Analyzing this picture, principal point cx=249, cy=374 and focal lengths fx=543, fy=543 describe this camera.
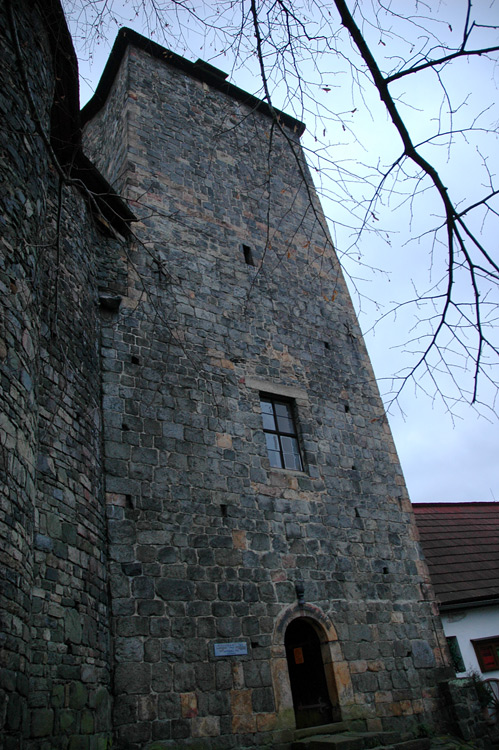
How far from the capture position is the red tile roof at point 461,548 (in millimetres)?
9984

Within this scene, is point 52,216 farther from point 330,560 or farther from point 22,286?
point 330,560

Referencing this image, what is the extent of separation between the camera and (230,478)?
671 centimetres

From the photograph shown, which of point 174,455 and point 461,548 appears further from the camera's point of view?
point 461,548

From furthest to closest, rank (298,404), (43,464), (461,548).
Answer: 1. (461,548)
2. (298,404)
3. (43,464)

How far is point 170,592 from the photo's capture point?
18.3ft

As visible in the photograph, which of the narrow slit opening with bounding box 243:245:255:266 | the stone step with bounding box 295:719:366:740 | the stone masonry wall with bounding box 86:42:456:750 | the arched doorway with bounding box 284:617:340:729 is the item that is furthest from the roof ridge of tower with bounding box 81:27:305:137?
the stone step with bounding box 295:719:366:740

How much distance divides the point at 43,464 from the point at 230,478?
2.62m

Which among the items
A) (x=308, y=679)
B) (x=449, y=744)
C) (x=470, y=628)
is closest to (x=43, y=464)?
(x=308, y=679)

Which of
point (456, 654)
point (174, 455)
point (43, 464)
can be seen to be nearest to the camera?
point (43, 464)

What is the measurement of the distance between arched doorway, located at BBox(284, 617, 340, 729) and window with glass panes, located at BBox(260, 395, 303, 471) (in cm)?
201

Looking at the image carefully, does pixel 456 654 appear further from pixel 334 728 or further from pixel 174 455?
pixel 174 455

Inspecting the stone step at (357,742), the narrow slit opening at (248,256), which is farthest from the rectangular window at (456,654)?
the narrow slit opening at (248,256)

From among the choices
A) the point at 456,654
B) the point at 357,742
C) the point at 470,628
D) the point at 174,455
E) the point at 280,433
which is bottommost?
the point at 357,742

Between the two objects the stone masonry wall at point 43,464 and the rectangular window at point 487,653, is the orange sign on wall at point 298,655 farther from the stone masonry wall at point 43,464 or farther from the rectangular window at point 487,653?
the rectangular window at point 487,653
